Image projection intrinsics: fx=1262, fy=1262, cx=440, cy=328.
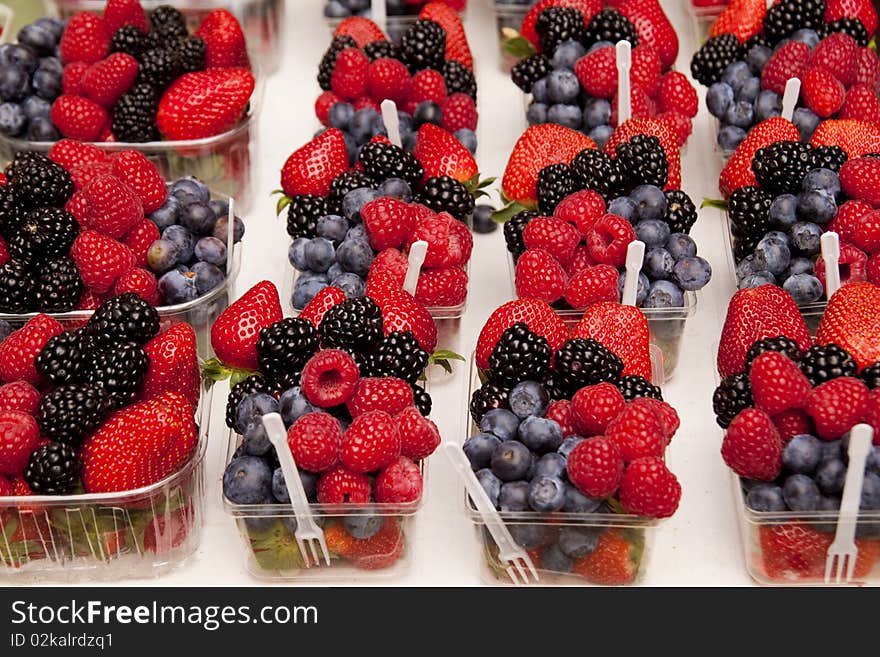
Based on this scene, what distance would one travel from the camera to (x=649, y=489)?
1.75 m

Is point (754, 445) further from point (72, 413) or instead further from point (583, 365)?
point (72, 413)

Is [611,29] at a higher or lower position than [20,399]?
higher

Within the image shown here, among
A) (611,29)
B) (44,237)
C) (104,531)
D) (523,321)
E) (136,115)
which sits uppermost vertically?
(611,29)

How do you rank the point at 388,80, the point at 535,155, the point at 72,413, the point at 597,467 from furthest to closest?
the point at 388,80
the point at 535,155
the point at 72,413
the point at 597,467

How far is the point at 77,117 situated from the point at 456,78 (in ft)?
2.62

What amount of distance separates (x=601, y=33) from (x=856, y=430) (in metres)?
1.32

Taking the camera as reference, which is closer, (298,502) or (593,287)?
(298,502)

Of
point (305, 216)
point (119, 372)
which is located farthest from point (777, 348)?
point (119, 372)

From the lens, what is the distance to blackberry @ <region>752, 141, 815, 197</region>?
231 centimetres

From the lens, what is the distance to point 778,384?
182 centimetres

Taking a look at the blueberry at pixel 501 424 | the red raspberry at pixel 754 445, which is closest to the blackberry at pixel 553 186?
the blueberry at pixel 501 424

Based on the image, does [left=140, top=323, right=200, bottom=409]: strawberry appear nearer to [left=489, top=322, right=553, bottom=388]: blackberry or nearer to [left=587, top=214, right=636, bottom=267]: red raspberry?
[left=489, top=322, right=553, bottom=388]: blackberry

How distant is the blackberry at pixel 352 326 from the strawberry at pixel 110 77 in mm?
946

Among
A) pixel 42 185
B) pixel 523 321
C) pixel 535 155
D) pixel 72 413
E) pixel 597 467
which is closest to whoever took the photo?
pixel 597 467
